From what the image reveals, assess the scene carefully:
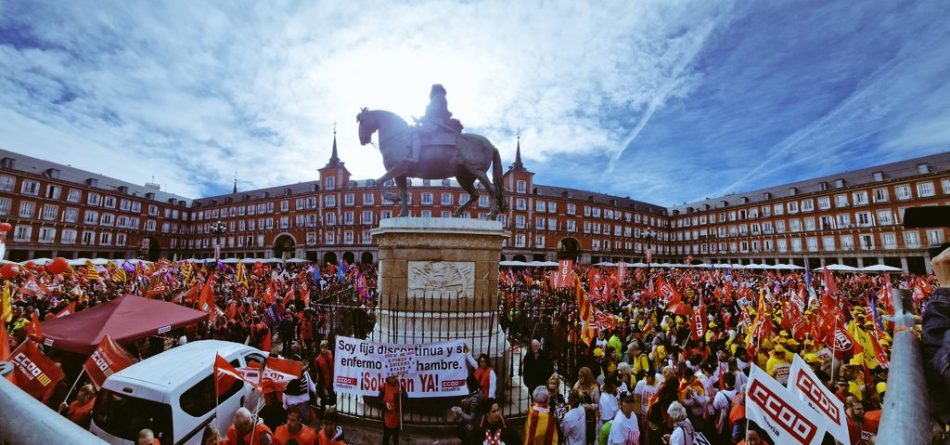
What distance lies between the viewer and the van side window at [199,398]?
6.38 m

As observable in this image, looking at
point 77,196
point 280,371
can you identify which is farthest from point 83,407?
point 77,196

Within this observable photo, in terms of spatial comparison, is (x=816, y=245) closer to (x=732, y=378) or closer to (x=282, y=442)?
(x=732, y=378)

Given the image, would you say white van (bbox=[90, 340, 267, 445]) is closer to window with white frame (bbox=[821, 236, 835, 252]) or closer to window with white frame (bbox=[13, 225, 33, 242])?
window with white frame (bbox=[13, 225, 33, 242])

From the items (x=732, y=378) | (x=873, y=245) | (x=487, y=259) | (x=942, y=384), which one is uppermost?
(x=873, y=245)

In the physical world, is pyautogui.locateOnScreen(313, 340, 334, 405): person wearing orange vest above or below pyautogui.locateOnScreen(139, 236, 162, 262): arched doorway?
below

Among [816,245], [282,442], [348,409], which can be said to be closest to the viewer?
[282,442]

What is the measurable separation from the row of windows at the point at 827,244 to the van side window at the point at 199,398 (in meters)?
56.1

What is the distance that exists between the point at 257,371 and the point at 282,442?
0.97 metres

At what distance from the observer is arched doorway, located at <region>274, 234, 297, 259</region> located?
5975 centimetres

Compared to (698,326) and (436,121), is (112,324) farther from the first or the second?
(698,326)

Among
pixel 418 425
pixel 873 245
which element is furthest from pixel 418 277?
pixel 873 245

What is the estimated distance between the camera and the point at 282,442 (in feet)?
17.2

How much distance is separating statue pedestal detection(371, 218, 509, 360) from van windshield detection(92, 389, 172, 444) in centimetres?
337

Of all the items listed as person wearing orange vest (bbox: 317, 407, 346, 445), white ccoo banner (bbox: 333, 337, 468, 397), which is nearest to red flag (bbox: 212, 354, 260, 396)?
person wearing orange vest (bbox: 317, 407, 346, 445)
